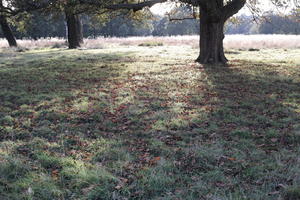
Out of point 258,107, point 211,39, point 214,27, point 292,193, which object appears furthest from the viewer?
point 211,39

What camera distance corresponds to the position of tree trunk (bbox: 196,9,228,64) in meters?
14.2

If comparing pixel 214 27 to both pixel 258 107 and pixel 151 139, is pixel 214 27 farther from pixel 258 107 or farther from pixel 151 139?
pixel 151 139

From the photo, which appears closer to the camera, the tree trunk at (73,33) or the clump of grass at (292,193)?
the clump of grass at (292,193)

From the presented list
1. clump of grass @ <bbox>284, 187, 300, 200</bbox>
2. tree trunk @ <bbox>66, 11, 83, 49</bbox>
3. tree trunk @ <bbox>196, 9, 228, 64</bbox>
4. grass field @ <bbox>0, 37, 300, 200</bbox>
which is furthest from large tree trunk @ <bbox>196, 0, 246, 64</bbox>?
tree trunk @ <bbox>66, 11, 83, 49</bbox>

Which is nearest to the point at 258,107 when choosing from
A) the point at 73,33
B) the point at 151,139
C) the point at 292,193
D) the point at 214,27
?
the point at 151,139

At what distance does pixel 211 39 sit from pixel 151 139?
1022 cm

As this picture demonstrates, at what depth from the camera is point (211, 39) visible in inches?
563

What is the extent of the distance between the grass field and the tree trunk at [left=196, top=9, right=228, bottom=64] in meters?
4.57

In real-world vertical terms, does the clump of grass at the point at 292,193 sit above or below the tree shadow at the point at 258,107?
below

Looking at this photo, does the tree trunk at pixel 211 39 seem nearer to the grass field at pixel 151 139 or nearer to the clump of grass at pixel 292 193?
the grass field at pixel 151 139

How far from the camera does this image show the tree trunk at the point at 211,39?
14.2 m

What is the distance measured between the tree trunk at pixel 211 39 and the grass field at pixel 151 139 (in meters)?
4.57

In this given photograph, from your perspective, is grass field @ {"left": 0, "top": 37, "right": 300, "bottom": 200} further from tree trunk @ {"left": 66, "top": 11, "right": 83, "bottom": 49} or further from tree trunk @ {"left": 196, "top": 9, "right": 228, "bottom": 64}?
tree trunk @ {"left": 66, "top": 11, "right": 83, "bottom": 49}

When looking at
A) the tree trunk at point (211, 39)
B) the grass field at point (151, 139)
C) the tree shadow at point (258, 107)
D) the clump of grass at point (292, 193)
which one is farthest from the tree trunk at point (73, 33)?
the clump of grass at point (292, 193)
